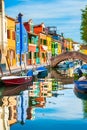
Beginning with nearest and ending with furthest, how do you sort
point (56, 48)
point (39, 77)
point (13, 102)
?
point (13, 102)
point (39, 77)
point (56, 48)

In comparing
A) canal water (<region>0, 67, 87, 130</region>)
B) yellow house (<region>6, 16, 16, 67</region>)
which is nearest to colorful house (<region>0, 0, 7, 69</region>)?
yellow house (<region>6, 16, 16, 67</region>)

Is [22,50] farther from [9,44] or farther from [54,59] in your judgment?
[54,59]

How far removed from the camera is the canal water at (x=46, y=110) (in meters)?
18.2

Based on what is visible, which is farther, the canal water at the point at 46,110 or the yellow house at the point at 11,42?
the yellow house at the point at 11,42

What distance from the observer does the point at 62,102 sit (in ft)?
82.7

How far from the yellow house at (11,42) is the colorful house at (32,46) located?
835 cm

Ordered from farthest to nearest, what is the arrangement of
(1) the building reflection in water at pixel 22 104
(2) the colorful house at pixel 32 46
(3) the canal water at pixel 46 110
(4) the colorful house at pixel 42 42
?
(4) the colorful house at pixel 42 42 → (2) the colorful house at pixel 32 46 → (1) the building reflection in water at pixel 22 104 → (3) the canal water at pixel 46 110

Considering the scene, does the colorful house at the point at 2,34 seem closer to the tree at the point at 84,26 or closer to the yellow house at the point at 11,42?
the yellow house at the point at 11,42

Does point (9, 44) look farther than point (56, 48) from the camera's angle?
No

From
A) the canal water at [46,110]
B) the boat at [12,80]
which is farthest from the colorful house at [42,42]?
the canal water at [46,110]

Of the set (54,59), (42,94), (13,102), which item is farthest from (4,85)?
(54,59)

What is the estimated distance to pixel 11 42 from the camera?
55.0m

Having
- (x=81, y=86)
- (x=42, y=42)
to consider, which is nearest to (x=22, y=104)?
(x=81, y=86)

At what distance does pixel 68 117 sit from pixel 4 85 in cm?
1267
